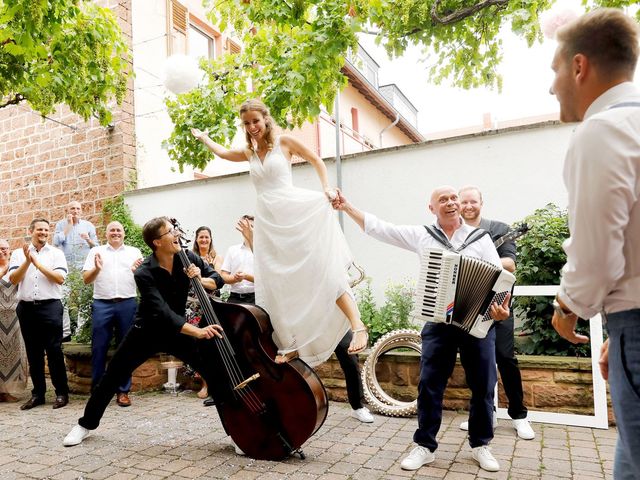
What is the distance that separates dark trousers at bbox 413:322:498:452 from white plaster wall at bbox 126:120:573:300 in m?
3.00

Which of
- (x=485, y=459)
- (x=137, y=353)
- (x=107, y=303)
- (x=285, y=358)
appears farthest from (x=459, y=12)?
(x=107, y=303)

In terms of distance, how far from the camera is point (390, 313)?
632cm

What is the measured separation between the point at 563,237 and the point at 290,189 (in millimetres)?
2987

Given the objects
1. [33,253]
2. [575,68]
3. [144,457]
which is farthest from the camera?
[33,253]

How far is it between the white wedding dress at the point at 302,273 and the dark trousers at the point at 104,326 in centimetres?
284

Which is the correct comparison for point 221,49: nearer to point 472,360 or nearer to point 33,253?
point 33,253

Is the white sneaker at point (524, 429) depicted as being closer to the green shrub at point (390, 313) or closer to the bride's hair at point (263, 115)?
the green shrub at point (390, 313)

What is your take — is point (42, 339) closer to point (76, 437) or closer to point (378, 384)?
point (76, 437)

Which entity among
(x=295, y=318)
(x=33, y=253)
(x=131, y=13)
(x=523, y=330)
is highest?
(x=131, y=13)

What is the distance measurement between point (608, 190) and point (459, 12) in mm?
4984

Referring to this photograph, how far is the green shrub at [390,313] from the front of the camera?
6246 millimetres

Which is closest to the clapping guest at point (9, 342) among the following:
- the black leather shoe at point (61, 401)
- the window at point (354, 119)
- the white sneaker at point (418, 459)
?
the black leather shoe at point (61, 401)

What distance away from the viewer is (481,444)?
373 centimetres

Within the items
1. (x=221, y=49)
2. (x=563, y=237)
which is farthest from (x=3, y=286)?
(x=221, y=49)
